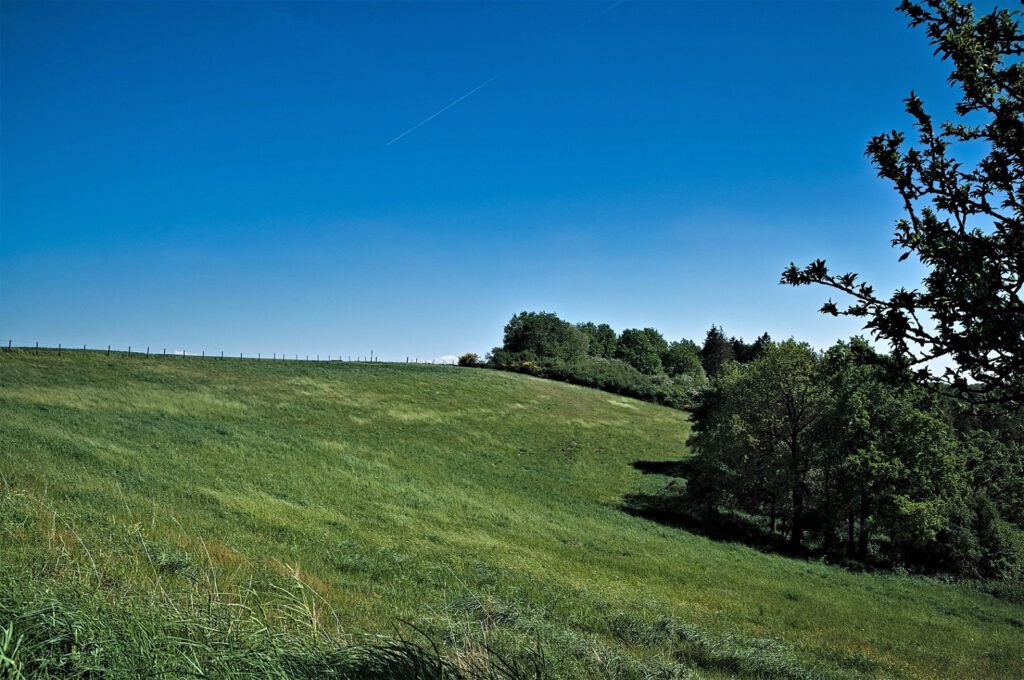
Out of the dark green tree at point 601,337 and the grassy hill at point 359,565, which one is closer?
the grassy hill at point 359,565

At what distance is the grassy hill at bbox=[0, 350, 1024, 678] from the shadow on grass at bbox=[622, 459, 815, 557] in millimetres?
2130

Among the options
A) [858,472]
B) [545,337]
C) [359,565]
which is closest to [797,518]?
[858,472]

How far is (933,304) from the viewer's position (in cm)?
467

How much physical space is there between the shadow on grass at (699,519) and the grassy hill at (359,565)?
2130 millimetres

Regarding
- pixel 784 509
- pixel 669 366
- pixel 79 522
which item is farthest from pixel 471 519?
pixel 669 366

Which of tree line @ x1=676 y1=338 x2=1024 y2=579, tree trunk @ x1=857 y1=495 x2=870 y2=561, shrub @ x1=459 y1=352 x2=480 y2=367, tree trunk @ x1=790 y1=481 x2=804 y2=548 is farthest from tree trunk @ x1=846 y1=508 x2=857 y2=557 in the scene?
shrub @ x1=459 y1=352 x2=480 y2=367

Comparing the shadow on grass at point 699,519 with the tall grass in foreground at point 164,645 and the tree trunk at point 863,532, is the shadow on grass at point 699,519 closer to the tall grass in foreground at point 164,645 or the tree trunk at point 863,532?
the tree trunk at point 863,532

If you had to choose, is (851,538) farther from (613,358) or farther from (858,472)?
(613,358)

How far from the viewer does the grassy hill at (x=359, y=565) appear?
6008 millimetres

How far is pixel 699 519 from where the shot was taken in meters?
41.9

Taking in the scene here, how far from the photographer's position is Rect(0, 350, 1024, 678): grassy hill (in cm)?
601

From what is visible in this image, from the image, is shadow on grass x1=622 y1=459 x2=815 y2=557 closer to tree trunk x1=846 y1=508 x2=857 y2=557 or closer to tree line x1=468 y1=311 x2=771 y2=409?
tree trunk x1=846 y1=508 x2=857 y2=557

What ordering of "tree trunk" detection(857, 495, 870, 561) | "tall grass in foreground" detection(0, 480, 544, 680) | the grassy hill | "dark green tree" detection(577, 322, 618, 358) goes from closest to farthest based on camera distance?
"tall grass in foreground" detection(0, 480, 544, 680), the grassy hill, "tree trunk" detection(857, 495, 870, 561), "dark green tree" detection(577, 322, 618, 358)

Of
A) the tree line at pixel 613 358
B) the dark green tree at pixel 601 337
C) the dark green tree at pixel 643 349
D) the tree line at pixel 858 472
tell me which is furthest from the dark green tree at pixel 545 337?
the tree line at pixel 858 472
